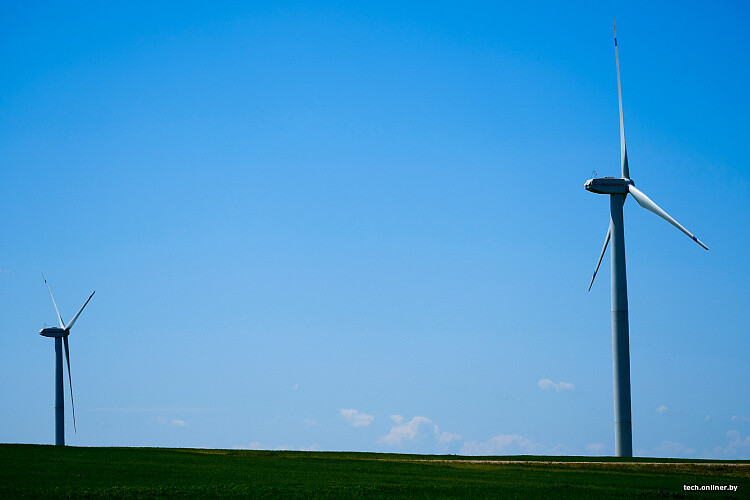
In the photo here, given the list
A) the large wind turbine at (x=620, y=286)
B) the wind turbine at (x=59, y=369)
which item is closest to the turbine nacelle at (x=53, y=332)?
the wind turbine at (x=59, y=369)

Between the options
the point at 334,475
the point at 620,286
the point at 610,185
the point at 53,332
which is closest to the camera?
the point at 334,475

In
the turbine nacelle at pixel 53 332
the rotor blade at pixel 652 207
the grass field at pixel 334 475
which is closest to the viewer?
the grass field at pixel 334 475

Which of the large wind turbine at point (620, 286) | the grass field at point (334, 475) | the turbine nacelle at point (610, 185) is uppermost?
the turbine nacelle at point (610, 185)

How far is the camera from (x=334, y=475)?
61.8 m

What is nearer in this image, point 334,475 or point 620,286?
point 334,475

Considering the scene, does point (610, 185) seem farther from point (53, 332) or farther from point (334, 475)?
point (53, 332)

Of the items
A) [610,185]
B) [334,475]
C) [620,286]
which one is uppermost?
[610,185]

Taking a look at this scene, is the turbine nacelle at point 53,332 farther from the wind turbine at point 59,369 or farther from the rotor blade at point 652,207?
the rotor blade at point 652,207

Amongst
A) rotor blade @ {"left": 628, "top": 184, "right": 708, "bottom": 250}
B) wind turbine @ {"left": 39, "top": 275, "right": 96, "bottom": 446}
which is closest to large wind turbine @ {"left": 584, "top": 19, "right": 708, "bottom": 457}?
rotor blade @ {"left": 628, "top": 184, "right": 708, "bottom": 250}

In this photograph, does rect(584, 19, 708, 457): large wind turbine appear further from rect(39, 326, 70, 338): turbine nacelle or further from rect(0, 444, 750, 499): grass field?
rect(39, 326, 70, 338): turbine nacelle

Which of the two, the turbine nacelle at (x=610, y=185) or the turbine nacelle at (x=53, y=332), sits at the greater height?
the turbine nacelle at (x=610, y=185)

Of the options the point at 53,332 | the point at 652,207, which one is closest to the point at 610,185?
the point at 652,207

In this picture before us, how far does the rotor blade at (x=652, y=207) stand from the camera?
84744mm

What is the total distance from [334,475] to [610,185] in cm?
4691
